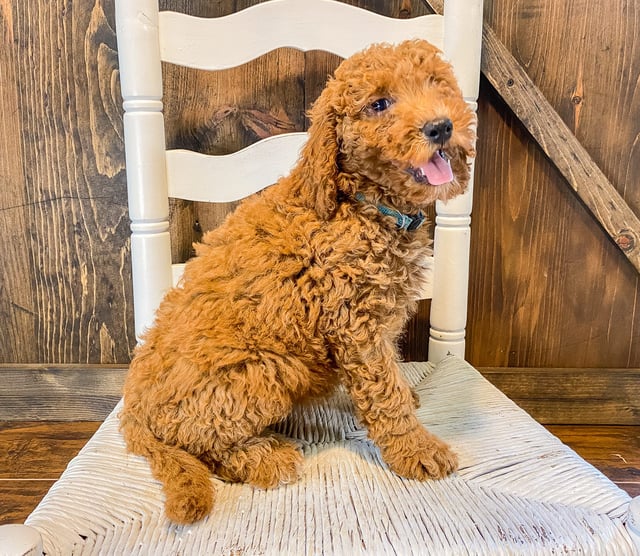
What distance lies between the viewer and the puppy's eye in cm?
69

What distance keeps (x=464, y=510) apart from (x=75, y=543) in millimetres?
448

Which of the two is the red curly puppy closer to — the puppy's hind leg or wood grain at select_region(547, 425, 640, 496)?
the puppy's hind leg

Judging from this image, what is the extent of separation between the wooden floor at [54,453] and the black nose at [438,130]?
0.93 m

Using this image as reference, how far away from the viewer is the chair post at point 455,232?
39.2 inches

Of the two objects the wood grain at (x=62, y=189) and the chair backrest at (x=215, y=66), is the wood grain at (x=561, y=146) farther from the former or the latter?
the wood grain at (x=62, y=189)

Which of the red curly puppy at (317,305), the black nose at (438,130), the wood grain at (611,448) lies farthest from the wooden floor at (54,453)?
the black nose at (438,130)

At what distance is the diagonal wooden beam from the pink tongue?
22.8 inches

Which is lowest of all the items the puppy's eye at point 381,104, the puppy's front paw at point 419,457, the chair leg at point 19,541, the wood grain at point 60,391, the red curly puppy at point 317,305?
the wood grain at point 60,391

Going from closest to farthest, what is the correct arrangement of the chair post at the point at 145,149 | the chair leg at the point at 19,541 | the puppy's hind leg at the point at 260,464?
the chair leg at the point at 19,541
the puppy's hind leg at the point at 260,464
the chair post at the point at 145,149

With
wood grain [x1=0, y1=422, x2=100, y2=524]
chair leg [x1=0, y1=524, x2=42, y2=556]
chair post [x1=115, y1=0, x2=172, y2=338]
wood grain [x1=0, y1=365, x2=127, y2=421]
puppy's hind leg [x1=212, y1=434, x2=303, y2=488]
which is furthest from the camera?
wood grain [x1=0, y1=365, x2=127, y2=421]

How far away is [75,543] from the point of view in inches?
23.2

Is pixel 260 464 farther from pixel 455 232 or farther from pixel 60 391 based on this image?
pixel 60 391

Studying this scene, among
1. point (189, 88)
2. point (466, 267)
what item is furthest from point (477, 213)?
point (189, 88)

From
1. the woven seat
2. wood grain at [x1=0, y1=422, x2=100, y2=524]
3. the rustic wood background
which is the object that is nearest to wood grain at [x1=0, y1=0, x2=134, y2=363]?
the rustic wood background
